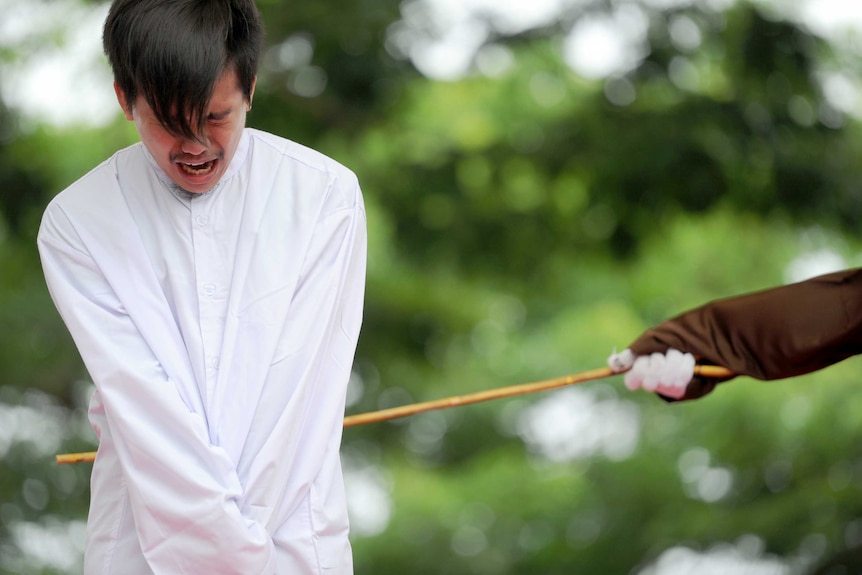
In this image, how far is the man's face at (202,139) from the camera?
1445 mm

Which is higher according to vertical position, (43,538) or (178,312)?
(178,312)

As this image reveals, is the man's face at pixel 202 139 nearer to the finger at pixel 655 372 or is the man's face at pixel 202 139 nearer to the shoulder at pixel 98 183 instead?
the shoulder at pixel 98 183

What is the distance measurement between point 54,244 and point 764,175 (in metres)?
3.10

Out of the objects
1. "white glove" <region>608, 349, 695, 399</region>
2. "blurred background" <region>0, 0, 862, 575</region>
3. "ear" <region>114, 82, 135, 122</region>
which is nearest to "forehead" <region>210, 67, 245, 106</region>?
"ear" <region>114, 82, 135, 122</region>

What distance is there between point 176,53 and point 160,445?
18.5 inches

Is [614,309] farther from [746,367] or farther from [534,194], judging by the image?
[746,367]

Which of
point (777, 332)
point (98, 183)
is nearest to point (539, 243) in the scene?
point (777, 332)

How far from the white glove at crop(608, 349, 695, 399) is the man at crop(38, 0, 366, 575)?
1.99 feet

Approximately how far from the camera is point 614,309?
527 cm

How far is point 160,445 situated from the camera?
1413mm

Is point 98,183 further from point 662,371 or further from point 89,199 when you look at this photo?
point 662,371

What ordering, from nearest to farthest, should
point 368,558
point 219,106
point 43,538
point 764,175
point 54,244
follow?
1. point 219,106
2. point 54,244
3. point 764,175
4. point 43,538
5. point 368,558

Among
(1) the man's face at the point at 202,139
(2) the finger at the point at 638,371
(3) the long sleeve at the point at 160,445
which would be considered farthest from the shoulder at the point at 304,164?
(2) the finger at the point at 638,371

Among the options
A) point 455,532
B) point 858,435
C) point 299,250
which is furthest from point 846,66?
point 299,250
